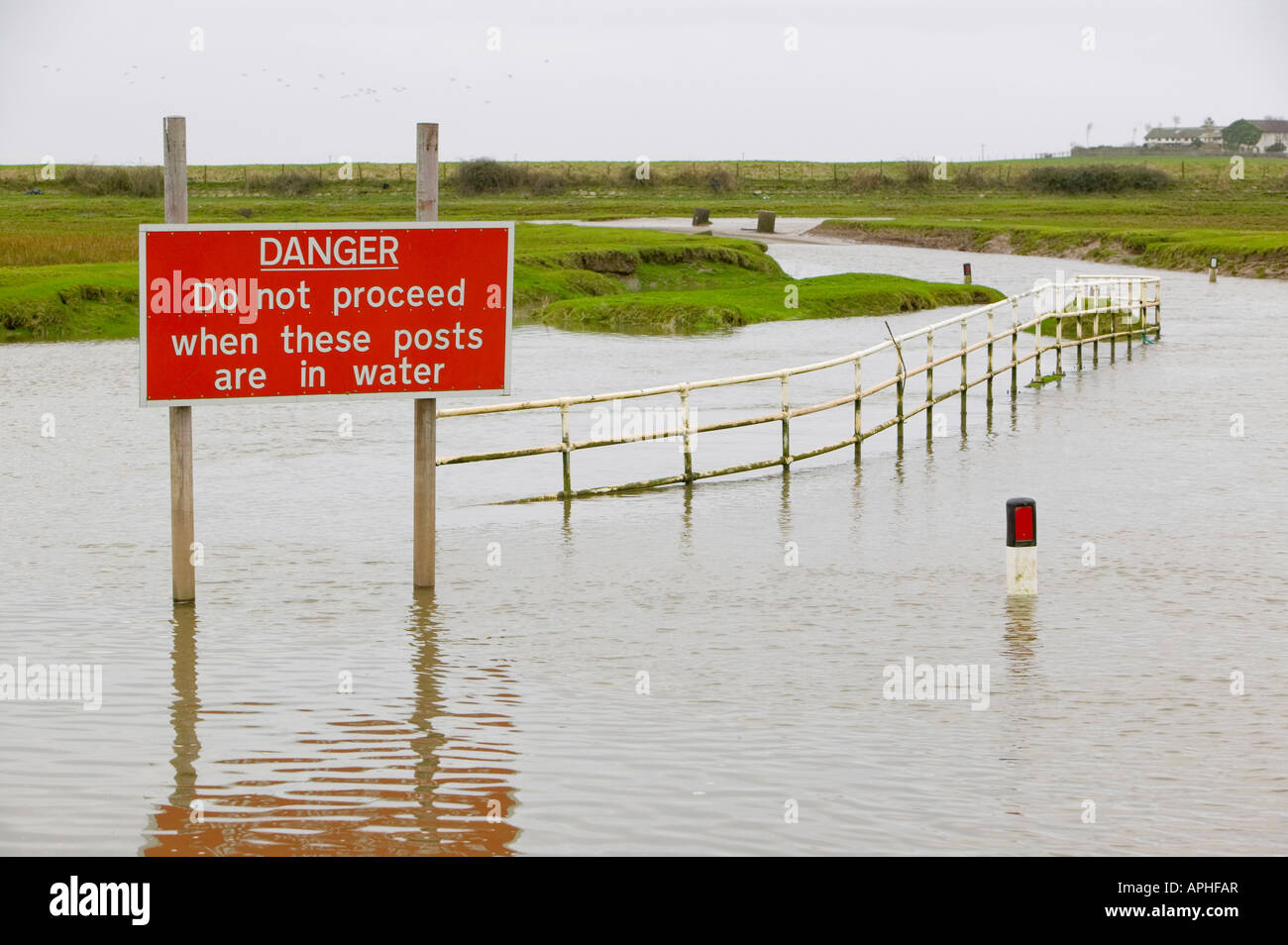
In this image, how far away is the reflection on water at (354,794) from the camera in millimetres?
6988

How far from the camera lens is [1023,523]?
38.9 feet

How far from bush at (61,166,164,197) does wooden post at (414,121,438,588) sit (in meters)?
84.2

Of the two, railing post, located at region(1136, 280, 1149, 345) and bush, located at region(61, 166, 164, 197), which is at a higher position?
bush, located at region(61, 166, 164, 197)

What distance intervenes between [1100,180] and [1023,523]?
102 metres

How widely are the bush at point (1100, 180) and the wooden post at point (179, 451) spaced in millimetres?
102300

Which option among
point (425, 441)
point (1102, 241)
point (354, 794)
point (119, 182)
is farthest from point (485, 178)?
point (354, 794)

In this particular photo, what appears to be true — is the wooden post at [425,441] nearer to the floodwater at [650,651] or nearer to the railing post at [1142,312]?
the floodwater at [650,651]

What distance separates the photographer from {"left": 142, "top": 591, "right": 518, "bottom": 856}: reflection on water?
22.9 ft

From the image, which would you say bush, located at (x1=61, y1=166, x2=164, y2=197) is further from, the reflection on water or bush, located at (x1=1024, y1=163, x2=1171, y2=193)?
the reflection on water

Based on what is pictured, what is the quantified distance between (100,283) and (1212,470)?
25720mm

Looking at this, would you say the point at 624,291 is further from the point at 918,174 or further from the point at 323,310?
the point at 918,174

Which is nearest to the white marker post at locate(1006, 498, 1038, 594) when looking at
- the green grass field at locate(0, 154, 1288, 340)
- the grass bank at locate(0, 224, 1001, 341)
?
the grass bank at locate(0, 224, 1001, 341)
